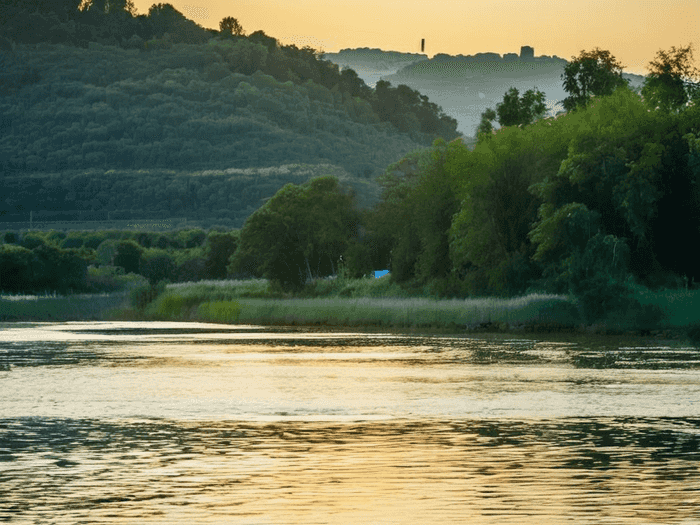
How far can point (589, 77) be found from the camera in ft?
282

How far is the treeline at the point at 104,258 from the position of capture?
112812 mm

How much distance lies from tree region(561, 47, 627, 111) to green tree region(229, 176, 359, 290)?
25.1m

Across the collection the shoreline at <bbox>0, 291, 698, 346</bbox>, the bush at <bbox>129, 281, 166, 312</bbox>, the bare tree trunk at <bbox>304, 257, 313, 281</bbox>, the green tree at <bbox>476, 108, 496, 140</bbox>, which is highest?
the green tree at <bbox>476, 108, 496, 140</bbox>

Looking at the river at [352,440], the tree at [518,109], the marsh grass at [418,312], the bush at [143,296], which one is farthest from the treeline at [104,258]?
the river at [352,440]

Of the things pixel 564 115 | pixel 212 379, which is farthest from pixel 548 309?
pixel 212 379

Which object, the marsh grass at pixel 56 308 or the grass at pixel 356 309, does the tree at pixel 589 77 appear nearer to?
the grass at pixel 356 309

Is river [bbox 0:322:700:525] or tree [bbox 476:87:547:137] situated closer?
river [bbox 0:322:700:525]

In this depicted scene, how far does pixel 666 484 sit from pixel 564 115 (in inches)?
2626

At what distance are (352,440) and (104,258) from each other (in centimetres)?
14198

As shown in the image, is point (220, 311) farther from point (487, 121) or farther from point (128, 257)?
point (128, 257)

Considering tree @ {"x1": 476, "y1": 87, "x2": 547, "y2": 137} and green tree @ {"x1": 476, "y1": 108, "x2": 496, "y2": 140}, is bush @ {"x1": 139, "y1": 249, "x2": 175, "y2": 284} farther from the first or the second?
tree @ {"x1": 476, "y1": 87, "x2": 547, "y2": 137}

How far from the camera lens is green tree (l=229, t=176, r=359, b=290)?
102 meters

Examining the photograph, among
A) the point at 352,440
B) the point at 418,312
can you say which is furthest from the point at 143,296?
the point at 352,440

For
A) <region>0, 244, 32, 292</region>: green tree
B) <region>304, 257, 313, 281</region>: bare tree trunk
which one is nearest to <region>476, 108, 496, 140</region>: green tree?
<region>304, 257, 313, 281</region>: bare tree trunk
